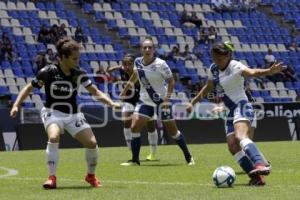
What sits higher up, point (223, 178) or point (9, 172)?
point (9, 172)

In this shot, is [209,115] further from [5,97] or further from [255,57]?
[255,57]

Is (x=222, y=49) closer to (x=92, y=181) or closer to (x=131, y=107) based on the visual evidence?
(x=92, y=181)

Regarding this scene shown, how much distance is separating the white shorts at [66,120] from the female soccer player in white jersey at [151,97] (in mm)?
5116

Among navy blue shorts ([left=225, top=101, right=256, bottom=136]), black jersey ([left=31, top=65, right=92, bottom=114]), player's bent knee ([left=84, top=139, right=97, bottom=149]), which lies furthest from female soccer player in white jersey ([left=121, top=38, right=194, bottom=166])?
player's bent knee ([left=84, top=139, right=97, bottom=149])

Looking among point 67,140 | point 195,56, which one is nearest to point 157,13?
point 195,56

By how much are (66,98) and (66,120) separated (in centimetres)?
32

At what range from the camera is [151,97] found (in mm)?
17234

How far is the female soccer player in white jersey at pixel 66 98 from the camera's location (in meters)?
11.8

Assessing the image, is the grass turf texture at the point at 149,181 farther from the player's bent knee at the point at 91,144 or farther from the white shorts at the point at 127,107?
the white shorts at the point at 127,107

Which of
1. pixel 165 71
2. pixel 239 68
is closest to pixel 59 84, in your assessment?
pixel 239 68

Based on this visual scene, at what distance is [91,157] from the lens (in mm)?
11953

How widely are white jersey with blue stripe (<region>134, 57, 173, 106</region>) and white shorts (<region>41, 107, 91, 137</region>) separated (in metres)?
5.30

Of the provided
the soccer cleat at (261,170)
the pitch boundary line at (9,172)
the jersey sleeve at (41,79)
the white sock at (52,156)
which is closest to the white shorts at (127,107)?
the pitch boundary line at (9,172)

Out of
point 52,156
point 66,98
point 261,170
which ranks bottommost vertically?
point 261,170
